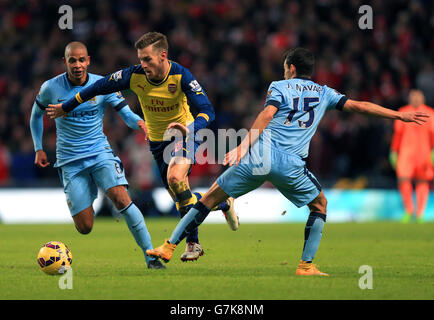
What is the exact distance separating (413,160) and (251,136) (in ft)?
32.3

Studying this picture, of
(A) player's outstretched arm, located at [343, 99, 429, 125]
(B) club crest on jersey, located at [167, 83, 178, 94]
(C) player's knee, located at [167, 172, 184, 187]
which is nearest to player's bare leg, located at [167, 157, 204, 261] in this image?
(C) player's knee, located at [167, 172, 184, 187]

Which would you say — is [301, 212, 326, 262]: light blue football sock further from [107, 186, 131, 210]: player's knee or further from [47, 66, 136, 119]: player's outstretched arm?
[47, 66, 136, 119]: player's outstretched arm

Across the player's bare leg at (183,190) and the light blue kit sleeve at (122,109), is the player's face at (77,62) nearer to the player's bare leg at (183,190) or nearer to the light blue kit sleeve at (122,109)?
the light blue kit sleeve at (122,109)

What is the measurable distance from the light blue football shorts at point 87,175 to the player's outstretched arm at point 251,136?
177cm

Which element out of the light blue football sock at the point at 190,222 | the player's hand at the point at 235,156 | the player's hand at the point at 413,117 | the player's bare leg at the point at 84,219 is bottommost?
the player's bare leg at the point at 84,219

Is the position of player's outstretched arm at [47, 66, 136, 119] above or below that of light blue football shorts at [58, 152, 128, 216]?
above

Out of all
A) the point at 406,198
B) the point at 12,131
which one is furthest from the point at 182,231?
the point at 12,131

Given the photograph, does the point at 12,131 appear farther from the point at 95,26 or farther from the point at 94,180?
the point at 94,180

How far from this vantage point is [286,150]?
6.86 metres

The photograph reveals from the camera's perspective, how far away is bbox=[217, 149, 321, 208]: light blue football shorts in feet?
22.2

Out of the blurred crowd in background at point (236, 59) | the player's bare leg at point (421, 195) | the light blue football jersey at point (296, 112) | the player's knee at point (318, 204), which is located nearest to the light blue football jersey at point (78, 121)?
the light blue football jersey at point (296, 112)

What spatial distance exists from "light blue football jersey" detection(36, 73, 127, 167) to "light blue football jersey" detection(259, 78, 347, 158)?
2.09 m

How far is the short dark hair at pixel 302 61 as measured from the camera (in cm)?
692

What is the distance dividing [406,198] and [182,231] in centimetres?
942
